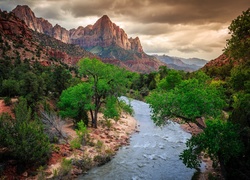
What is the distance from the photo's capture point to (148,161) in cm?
2014

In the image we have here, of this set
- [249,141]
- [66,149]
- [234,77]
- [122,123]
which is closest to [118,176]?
[66,149]

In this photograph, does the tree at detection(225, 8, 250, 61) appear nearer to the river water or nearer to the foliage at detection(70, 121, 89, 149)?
the river water

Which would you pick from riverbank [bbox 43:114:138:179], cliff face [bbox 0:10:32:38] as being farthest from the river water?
cliff face [bbox 0:10:32:38]

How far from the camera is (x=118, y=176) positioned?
1672 centimetres

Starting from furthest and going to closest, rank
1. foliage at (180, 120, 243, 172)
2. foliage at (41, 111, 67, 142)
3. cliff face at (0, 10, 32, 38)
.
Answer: cliff face at (0, 10, 32, 38) < foliage at (41, 111, 67, 142) < foliage at (180, 120, 243, 172)

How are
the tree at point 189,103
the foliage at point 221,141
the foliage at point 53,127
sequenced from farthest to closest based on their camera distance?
1. the foliage at point 53,127
2. the tree at point 189,103
3. the foliage at point 221,141

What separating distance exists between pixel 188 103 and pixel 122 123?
22086mm

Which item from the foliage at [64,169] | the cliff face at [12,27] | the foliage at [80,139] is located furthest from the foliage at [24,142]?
the cliff face at [12,27]

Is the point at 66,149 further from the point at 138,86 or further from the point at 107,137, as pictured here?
the point at 138,86

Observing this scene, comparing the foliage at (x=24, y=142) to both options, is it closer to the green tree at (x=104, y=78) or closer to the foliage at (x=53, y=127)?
the foliage at (x=53, y=127)

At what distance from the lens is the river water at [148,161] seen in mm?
16891

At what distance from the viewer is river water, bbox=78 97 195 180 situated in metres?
16.9

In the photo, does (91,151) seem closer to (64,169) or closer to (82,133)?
(82,133)

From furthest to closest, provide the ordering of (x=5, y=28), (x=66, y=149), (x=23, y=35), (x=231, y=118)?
(x=23, y=35)
(x=5, y=28)
(x=66, y=149)
(x=231, y=118)
